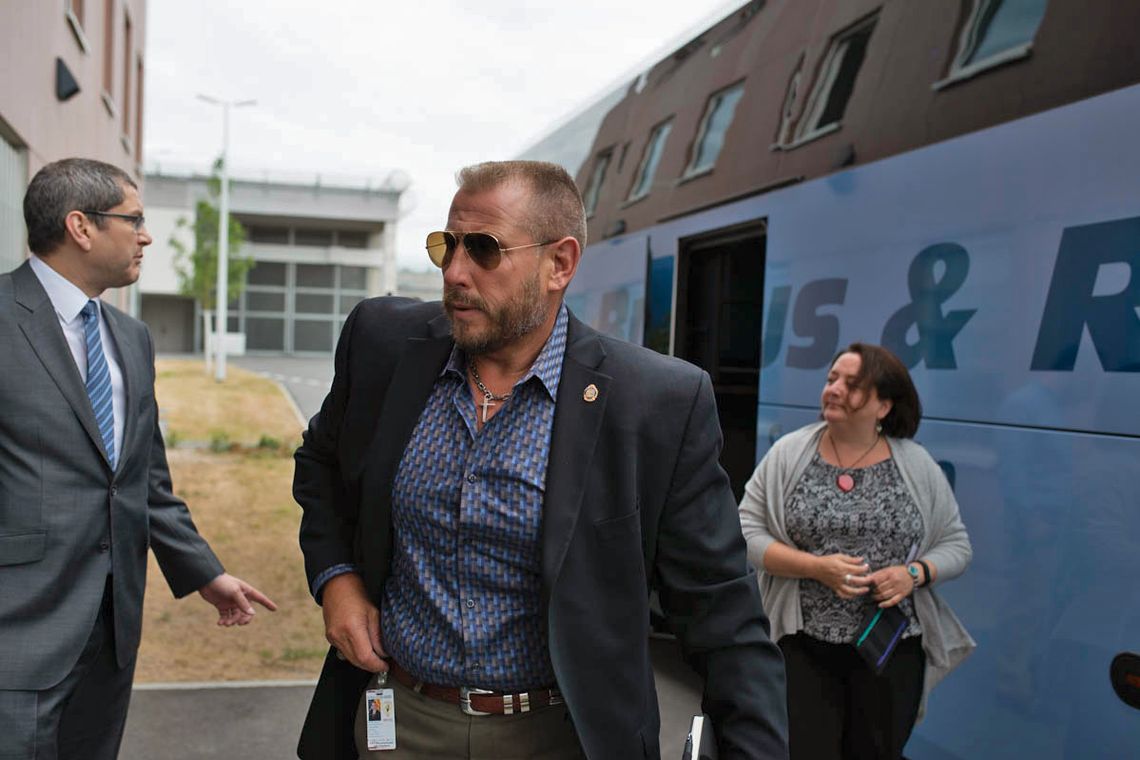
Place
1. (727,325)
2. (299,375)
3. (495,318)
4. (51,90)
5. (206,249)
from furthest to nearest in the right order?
1. (299,375)
2. (206,249)
3. (51,90)
4. (727,325)
5. (495,318)

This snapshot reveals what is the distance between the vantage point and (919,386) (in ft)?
12.6

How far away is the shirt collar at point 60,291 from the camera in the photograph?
289cm

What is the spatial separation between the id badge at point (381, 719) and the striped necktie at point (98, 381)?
126 cm

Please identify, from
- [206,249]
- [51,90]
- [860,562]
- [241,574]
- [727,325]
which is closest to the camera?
[860,562]

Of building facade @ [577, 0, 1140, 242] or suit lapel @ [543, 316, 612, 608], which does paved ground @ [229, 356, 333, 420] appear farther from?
suit lapel @ [543, 316, 612, 608]

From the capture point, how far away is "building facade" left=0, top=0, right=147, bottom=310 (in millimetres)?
6434

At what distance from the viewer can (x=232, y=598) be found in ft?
10.8

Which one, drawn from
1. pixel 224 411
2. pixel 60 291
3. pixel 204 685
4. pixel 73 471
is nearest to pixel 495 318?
pixel 73 471

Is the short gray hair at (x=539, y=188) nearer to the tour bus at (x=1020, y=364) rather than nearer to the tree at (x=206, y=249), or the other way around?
the tour bus at (x=1020, y=364)

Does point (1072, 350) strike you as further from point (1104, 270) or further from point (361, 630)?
point (361, 630)

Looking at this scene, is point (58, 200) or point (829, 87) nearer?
point (58, 200)

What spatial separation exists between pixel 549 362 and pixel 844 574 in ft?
5.83

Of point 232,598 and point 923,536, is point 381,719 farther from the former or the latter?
point 923,536

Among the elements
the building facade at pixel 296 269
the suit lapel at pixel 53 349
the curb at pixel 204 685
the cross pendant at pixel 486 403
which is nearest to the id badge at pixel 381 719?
the cross pendant at pixel 486 403
